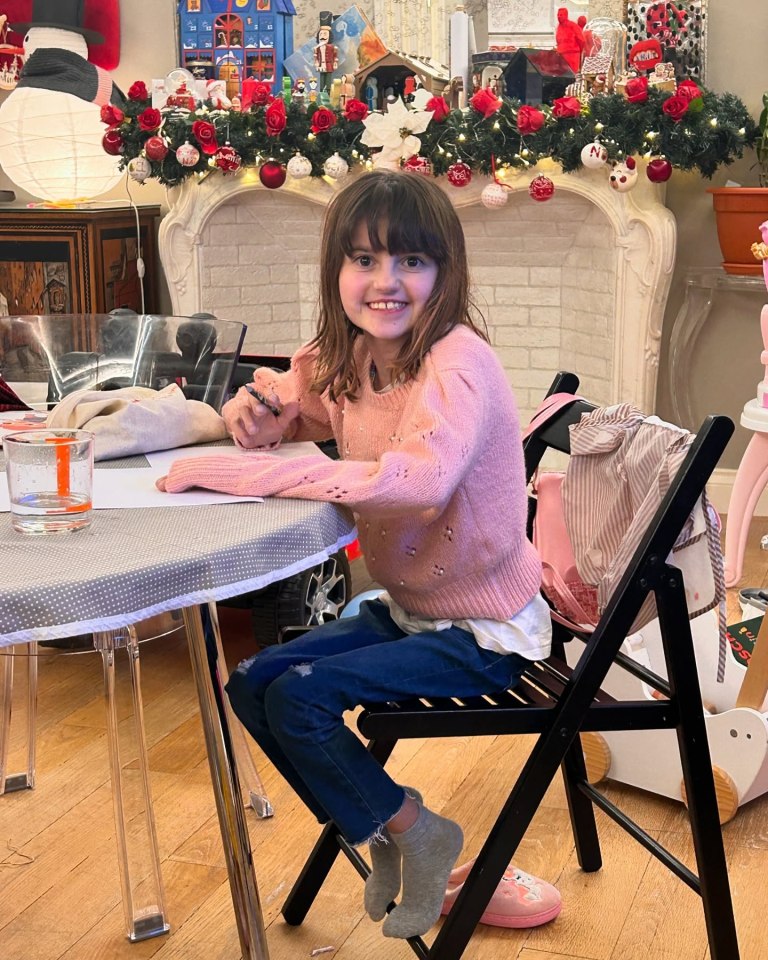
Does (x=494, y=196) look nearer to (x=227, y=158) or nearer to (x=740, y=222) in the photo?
(x=740, y=222)

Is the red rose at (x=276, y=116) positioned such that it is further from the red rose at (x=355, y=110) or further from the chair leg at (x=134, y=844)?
the chair leg at (x=134, y=844)

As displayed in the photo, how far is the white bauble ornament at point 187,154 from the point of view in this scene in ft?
14.6

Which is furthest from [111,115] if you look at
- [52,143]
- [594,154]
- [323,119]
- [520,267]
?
[594,154]

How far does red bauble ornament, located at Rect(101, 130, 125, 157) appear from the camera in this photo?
179 inches

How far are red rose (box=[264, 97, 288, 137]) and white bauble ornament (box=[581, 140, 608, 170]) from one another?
1.07 m

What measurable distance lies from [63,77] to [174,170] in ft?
2.44

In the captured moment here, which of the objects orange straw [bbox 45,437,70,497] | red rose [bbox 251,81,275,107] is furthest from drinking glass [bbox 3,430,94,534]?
red rose [bbox 251,81,275,107]

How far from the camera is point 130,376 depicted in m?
2.05

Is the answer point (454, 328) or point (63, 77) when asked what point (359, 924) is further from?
point (63, 77)

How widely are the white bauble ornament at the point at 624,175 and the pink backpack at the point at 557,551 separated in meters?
2.48

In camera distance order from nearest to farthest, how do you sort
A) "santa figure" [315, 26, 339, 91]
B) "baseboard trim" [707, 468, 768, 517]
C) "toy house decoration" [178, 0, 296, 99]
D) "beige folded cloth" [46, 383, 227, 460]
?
"beige folded cloth" [46, 383, 227, 460] < "baseboard trim" [707, 468, 768, 517] < "santa figure" [315, 26, 339, 91] < "toy house decoration" [178, 0, 296, 99]

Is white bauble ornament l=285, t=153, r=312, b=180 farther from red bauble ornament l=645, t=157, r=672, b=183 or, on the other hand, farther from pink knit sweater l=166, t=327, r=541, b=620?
pink knit sweater l=166, t=327, r=541, b=620

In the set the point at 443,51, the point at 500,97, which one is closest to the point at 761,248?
the point at 500,97

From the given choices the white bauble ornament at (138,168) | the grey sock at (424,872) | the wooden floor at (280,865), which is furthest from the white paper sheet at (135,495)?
the white bauble ornament at (138,168)
